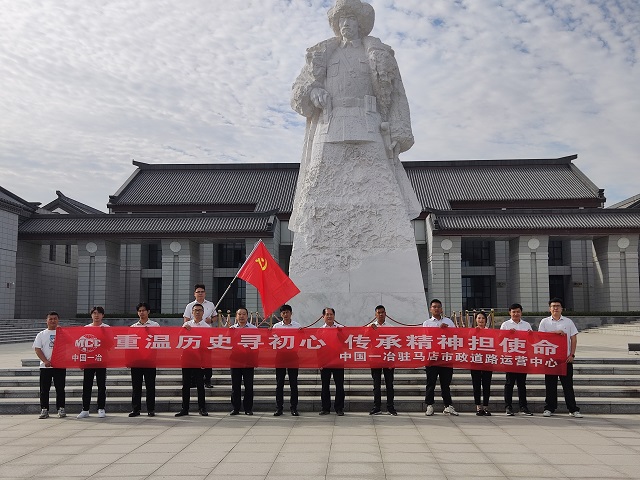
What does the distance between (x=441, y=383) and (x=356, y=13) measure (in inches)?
260

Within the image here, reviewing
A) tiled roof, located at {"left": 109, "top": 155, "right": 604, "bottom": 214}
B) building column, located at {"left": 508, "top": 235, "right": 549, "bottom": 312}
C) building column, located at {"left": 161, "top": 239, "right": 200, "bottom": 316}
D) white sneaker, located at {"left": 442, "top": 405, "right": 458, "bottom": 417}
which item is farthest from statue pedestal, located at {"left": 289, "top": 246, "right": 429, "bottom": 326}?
tiled roof, located at {"left": 109, "top": 155, "right": 604, "bottom": 214}

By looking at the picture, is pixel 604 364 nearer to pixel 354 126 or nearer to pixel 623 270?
pixel 354 126

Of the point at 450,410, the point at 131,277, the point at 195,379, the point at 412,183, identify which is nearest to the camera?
the point at 450,410

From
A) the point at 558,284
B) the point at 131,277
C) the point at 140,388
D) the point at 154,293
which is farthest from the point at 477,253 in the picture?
the point at 140,388

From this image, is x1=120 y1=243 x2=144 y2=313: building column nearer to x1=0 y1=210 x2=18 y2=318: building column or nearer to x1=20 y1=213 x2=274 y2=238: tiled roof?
x1=20 y1=213 x2=274 y2=238: tiled roof

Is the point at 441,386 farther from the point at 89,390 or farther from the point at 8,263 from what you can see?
the point at 8,263

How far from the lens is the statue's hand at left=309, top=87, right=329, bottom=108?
9.95 m

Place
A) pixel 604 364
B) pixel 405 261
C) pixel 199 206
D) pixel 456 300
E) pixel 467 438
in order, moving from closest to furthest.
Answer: pixel 467 438 → pixel 604 364 → pixel 405 261 → pixel 456 300 → pixel 199 206

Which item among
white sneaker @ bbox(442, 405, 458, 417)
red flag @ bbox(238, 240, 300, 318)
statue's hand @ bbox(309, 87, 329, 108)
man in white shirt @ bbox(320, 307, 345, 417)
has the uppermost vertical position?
statue's hand @ bbox(309, 87, 329, 108)

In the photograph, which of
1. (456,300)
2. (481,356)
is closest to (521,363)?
(481,356)

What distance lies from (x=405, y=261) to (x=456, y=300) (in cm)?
1679

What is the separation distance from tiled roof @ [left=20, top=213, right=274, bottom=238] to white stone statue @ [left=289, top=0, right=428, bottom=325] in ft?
54.6

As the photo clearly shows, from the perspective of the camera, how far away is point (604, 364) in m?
9.14

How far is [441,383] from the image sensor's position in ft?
23.9
